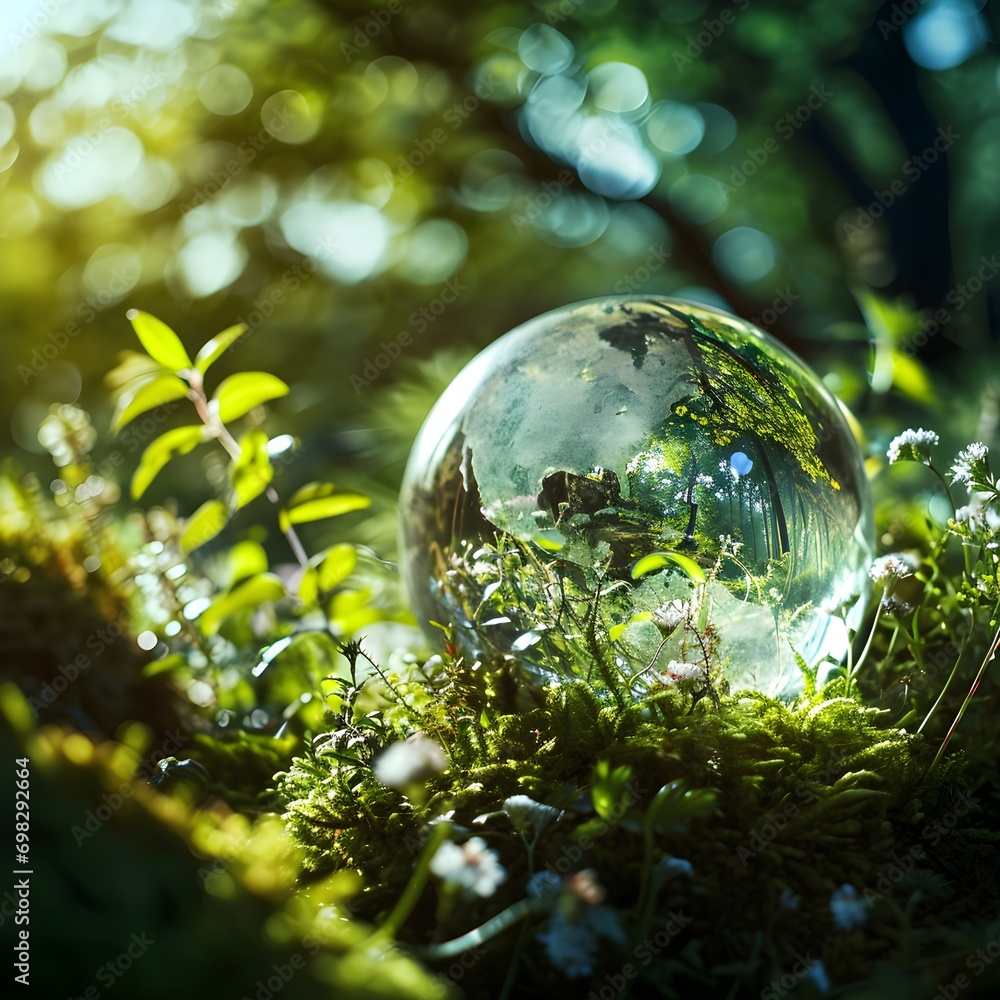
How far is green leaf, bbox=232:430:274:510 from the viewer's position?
1404 mm

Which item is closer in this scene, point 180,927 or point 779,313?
point 180,927

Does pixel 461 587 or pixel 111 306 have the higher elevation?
pixel 111 306

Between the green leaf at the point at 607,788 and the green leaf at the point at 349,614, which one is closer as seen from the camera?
the green leaf at the point at 607,788

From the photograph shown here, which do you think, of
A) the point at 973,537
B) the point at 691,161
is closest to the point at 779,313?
the point at 691,161

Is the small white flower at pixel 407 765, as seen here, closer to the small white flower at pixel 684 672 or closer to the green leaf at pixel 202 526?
the small white flower at pixel 684 672

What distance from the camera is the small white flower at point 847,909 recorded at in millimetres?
820

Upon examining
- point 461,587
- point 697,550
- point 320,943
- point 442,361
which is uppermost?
point 442,361

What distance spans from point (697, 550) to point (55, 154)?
3.28 meters

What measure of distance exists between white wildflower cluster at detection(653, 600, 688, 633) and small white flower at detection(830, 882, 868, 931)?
0.35 meters

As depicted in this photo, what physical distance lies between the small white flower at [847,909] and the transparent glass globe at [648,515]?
0.31 meters

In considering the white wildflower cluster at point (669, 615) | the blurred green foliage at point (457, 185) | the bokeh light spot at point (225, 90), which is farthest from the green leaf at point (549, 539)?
the bokeh light spot at point (225, 90)

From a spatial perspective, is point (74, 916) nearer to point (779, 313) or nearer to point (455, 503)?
point (455, 503)

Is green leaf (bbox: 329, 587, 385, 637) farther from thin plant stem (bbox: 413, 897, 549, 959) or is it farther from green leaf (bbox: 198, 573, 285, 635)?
thin plant stem (bbox: 413, 897, 549, 959)

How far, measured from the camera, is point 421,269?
12.2ft
